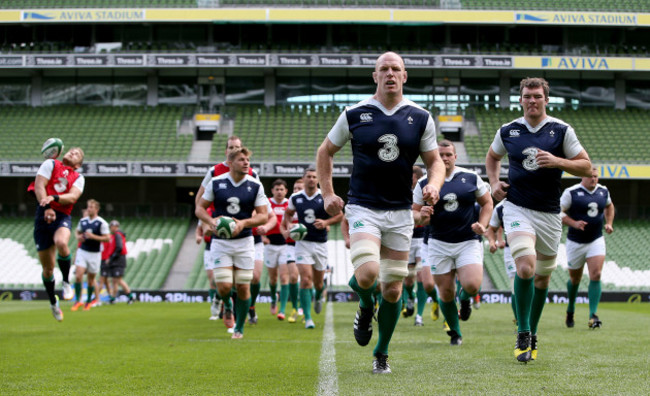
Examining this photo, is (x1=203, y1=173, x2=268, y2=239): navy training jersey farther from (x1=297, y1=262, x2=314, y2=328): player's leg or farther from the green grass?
(x1=297, y1=262, x2=314, y2=328): player's leg

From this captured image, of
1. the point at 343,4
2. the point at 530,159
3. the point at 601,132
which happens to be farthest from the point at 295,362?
the point at 343,4

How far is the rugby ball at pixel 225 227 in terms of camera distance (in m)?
9.33

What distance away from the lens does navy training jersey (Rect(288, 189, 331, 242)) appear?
42.6ft

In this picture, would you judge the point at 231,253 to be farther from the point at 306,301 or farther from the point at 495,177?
the point at 495,177

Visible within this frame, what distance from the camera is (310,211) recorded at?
13.0m

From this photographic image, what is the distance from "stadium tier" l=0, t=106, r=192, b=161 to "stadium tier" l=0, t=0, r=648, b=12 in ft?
17.1

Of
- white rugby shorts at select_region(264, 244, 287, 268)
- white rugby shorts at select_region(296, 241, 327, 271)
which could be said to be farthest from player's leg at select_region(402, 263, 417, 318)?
white rugby shorts at select_region(264, 244, 287, 268)

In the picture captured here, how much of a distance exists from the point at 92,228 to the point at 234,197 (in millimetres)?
9952

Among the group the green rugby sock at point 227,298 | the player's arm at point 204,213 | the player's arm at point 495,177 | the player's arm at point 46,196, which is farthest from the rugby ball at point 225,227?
the player's arm at point 495,177

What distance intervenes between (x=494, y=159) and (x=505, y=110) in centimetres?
3284

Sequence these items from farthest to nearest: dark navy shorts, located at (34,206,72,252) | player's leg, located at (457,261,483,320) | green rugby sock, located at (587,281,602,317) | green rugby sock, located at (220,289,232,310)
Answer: green rugby sock, located at (587,281,602,317) < dark navy shorts, located at (34,206,72,252) < green rugby sock, located at (220,289,232,310) < player's leg, located at (457,261,483,320)

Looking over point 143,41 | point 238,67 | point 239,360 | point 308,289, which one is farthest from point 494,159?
point 143,41

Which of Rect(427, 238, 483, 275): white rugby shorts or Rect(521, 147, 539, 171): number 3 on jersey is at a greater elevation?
Rect(521, 147, 539, 171): number 3 on jersey

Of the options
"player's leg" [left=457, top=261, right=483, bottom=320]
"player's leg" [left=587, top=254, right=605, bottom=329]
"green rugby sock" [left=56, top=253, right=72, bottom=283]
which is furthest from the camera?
"player's leg" [left=587, top=254, right=605, bottom=329]
